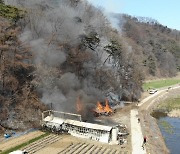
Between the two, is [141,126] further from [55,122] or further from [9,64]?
Answer: [9,64]

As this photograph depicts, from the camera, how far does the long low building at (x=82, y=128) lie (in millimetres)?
34219

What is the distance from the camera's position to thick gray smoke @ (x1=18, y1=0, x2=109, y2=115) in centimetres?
4369

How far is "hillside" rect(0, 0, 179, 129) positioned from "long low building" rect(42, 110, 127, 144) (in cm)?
212

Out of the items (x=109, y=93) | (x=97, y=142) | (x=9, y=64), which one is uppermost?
(x=9, y=64)

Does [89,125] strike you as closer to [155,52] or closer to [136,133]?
[136,133]

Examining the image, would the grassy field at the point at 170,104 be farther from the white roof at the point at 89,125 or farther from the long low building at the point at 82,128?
the white roof at the point at 89,125

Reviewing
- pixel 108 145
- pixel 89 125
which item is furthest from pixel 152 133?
pixel 89 125

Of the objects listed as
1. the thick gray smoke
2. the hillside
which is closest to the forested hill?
the hillside

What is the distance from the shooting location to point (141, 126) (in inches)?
1678

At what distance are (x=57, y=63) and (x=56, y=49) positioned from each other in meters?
2.25

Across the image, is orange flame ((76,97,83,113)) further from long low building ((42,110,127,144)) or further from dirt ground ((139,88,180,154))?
dirt ground ((139,88,180,154))

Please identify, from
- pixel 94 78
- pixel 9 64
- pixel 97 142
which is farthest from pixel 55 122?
pixel 94 78

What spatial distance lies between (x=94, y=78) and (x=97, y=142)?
23.4m

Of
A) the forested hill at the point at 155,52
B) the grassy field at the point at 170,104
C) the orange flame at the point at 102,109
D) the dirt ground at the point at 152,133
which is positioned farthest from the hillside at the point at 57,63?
the forested hill at the point at 155,52
